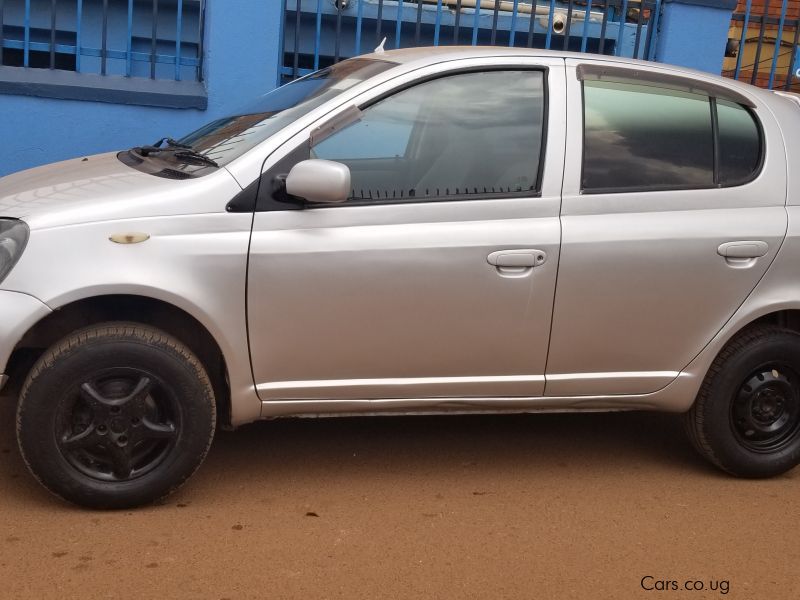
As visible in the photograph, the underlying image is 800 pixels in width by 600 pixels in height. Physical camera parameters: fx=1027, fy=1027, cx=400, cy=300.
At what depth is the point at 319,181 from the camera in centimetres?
382

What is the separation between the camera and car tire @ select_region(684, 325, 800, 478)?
4512 mm

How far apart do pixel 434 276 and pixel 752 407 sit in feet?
5.33

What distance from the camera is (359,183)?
161 inches

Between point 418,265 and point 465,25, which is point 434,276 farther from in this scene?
point 465,25

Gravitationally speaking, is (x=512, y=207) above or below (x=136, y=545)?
above

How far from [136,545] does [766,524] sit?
2.53 m

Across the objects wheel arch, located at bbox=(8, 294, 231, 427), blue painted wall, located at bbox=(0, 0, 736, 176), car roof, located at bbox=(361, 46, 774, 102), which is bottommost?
wheel arch, located at bbox=(8, 294, 231, 427)

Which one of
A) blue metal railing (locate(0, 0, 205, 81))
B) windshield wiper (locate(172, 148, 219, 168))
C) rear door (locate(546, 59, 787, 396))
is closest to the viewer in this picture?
windshield wiper (locate(172, 148, 219, 168))

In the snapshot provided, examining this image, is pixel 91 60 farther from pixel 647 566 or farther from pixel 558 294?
pixel 647 566

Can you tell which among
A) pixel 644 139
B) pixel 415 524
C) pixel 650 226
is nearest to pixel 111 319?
pixel 415 524

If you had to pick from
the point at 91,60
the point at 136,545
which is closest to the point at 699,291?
the point at 136,545

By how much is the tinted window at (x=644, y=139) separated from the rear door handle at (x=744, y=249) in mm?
291

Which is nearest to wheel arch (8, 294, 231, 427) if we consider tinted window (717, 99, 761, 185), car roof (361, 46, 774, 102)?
car roof (361, 46, 774, 102)

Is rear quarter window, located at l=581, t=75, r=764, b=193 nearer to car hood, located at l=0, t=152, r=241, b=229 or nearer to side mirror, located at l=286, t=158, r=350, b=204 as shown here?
side mirror, located at l=286, t=158, r=350, b=204
